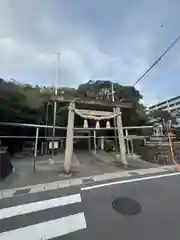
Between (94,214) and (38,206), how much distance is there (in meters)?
0.81

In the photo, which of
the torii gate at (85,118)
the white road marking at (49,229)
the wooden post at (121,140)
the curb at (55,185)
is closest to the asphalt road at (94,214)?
the white road marking at (49,229)

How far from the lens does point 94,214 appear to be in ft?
8.46

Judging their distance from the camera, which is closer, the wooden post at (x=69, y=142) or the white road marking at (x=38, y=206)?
the white road marking at (x=38, y=206)

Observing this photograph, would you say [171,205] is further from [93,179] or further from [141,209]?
[93,179]

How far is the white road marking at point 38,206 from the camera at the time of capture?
98.7 inches

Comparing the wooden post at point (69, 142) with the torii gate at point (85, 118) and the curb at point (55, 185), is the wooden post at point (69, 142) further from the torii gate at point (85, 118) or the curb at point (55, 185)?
the curb at point (55, 185)

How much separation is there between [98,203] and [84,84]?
1933 cm

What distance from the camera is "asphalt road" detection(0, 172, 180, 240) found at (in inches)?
86.4

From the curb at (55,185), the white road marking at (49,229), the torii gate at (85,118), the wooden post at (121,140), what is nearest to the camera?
the white road marking at (49,229)

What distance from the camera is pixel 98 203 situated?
2857 millimetres

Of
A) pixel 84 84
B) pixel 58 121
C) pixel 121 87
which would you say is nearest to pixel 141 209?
pixel 58 121

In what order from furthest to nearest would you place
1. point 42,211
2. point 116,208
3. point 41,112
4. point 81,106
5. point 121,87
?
point 121,87, point 41,112, point 81,106, point 116,208, point 42,211

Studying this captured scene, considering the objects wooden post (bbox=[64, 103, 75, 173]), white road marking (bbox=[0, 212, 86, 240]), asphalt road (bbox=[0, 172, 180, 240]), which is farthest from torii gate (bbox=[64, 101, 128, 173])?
white road marking (bbox=[0, 212, 86, 240])

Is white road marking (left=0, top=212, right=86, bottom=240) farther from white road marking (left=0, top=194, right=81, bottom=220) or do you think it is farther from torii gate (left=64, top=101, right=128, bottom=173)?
torii gate (left=64, top=101, right=128, bottom=173)
